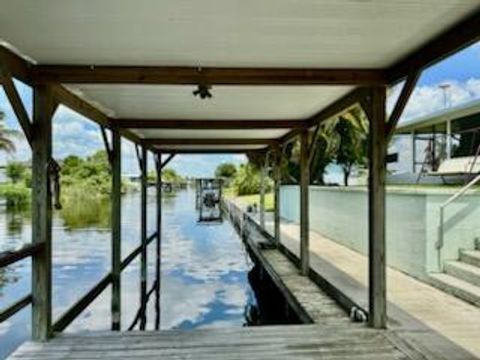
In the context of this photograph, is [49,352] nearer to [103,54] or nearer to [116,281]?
[103,54]

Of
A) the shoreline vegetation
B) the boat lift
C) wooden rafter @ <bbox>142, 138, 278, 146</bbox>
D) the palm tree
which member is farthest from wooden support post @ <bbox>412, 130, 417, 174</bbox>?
the palm tree

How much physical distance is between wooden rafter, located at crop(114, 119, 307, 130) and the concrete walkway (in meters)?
2.26

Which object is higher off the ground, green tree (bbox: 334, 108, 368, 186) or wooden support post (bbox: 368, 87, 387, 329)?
green tree (bbox: 334, 108, 368, 186)

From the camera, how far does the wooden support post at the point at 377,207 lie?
5105mm

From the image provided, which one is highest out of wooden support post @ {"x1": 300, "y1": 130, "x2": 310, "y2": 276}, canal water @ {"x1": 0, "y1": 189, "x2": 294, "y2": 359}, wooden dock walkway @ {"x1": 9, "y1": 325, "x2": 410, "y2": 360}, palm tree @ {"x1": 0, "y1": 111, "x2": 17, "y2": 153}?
palm tree @ {"x1": 0, "y1": 111, "x2": 17, "y2": 153}

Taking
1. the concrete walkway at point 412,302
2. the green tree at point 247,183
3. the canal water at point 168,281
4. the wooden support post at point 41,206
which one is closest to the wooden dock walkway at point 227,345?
the wooden support post at point 41,206

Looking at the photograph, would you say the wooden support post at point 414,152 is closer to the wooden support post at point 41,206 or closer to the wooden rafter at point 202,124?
the wooden rafter at point 202,124

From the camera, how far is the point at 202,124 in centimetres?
812

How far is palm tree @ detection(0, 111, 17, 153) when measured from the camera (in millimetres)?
28172

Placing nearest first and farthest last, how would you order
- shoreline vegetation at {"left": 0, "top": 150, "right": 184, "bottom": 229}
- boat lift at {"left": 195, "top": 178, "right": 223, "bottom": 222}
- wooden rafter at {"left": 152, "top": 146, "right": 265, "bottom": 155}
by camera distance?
wooden rafter at {"left": 152, "top": 146, "right": 265, "bottom": 155} → boat lift at {"left": 195, "top": 178, "right": 223, "bottom": 222} → shoreline vegetation at {"left": 0, "top": 150, "right": 184, "bottom": 229}

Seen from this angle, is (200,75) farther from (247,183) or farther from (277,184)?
(247,183)

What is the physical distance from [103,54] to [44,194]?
141 cm

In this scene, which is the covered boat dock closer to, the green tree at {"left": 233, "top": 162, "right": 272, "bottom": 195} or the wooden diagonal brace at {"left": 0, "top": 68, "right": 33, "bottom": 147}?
the wooden diagonal brace at {"left": 0, "top": 68, "right": 33, "bottom": 147}

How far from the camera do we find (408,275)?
7.43m
